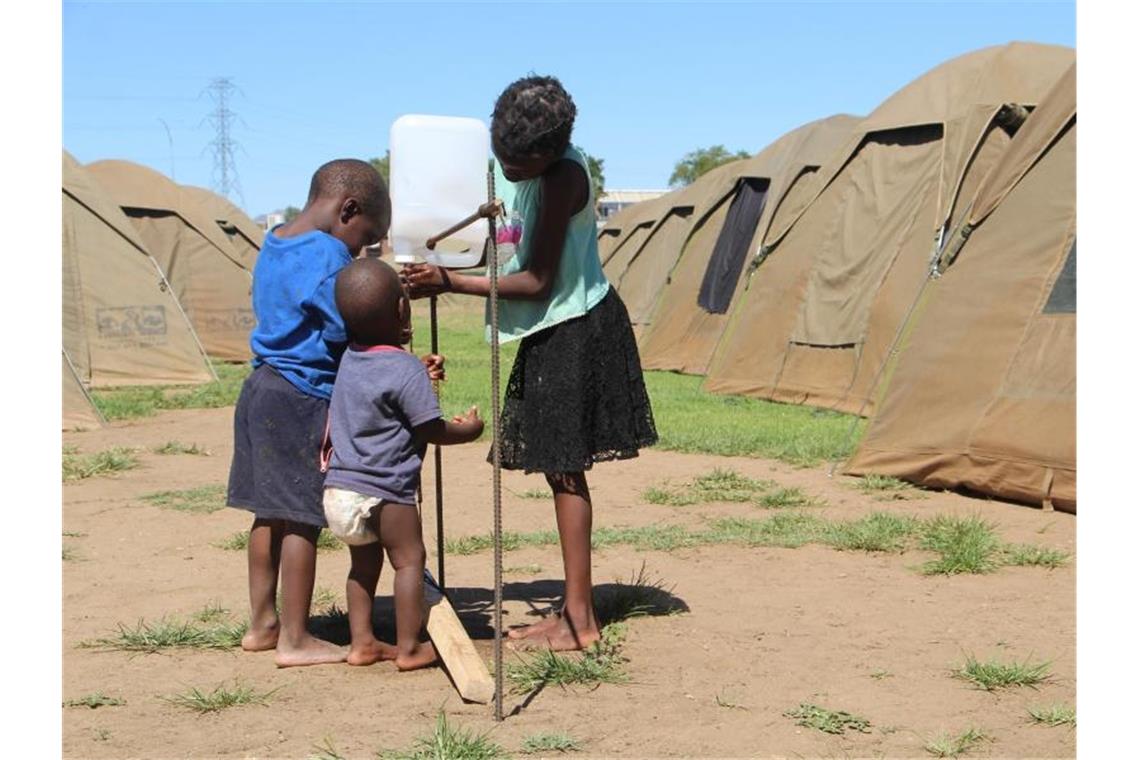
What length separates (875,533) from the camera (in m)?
6.10

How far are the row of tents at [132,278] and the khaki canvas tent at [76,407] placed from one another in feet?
5.60

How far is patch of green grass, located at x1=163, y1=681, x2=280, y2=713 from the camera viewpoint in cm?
379

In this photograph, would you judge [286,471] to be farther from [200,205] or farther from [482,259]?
[200,205]

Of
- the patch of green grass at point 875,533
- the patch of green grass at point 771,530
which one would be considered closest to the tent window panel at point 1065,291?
the patch of green grass at point 875,533

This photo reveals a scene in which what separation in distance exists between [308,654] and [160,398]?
30.8 feet

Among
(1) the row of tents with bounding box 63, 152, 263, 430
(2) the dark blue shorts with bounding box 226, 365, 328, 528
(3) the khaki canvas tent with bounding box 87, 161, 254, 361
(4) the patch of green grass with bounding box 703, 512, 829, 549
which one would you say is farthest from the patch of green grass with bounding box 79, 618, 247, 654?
(3) the khaki canvas tent with bounding box 87, 161, 254, 361

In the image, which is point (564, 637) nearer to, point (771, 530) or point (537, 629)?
point (537, 629)

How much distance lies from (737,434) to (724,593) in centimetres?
457

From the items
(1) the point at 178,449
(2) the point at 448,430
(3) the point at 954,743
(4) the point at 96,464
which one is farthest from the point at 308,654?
(1) the point at 178,449

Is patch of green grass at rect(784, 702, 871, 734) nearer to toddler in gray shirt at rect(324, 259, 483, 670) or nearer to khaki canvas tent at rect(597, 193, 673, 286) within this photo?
toddler in gray shirt at rect(324, 259, 483, 670)

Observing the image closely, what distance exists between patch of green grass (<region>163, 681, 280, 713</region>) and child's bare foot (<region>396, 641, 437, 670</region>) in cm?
41

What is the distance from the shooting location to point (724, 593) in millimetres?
5219

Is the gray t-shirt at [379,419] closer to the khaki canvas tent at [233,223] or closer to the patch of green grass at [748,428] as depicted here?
the patch of green grass at [748,428]

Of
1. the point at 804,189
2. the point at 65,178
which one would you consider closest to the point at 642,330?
the point at 804,189
